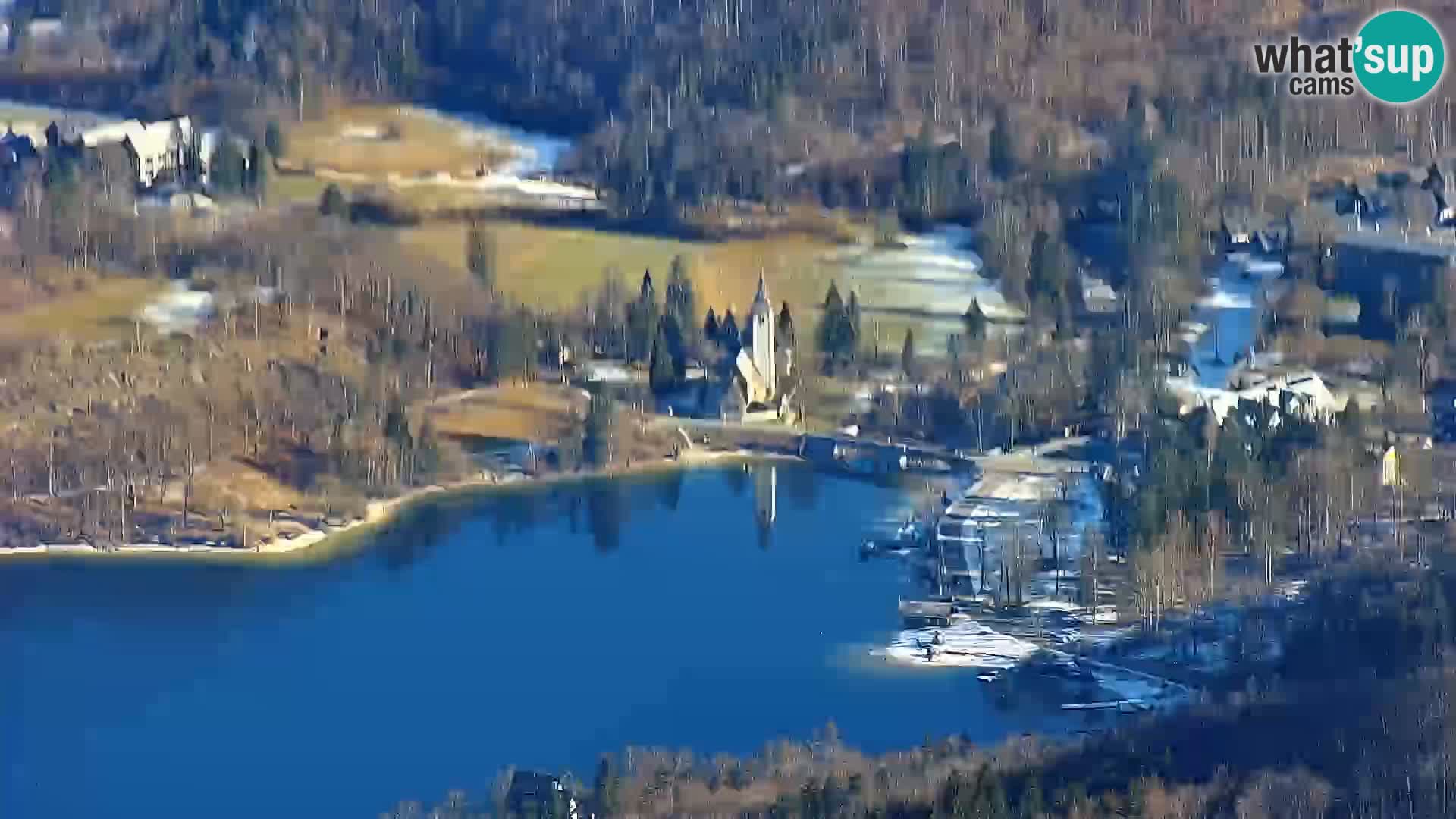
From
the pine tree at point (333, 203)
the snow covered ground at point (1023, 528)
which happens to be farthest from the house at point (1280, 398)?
the pine tree at point (333, 203)

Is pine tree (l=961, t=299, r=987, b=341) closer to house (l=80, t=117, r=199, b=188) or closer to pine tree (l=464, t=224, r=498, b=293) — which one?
pine tree (l=464, t=224, r=498, b=293)

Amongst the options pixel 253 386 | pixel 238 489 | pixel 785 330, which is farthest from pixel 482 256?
pixel 238 489

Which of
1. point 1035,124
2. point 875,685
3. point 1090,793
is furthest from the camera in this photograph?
point 1035,124

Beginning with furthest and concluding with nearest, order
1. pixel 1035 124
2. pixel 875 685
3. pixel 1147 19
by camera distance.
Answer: pixel 1147 19, pixel 1035 124, pixel 875 685

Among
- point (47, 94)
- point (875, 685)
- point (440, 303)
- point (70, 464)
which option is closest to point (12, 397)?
point (70, 464)

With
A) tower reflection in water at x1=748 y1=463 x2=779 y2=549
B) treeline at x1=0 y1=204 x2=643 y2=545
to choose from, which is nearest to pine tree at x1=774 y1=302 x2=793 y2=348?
treeline at x1=0 y1=204 x2=643 y2=545

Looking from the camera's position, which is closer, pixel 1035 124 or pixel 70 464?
pixel 70 464

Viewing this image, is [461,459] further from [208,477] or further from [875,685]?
[875,685]
